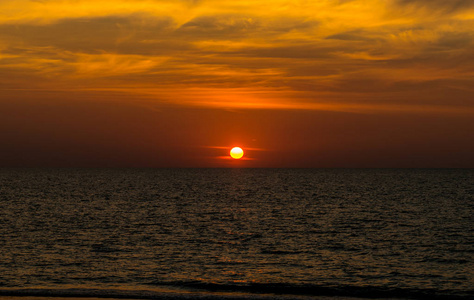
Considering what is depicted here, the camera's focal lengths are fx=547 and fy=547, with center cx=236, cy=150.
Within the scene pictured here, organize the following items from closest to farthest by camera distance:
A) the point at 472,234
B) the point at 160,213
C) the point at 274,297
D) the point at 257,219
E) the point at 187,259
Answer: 1. the point at 274,297
2. the point at 187,259
3. the point at 472,234
4. the point at 257,219
5. the point at 160,213

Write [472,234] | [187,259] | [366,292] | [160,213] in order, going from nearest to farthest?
[366,292] → [187,259] → [472,234] → [160,213]

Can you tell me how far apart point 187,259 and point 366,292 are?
13.1 meters

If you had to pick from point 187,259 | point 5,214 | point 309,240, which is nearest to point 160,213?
point 5,214

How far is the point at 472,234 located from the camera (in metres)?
51.1

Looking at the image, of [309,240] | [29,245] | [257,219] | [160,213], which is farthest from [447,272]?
[160,213]

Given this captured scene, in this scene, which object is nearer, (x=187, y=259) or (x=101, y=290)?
(x=101, y=290)

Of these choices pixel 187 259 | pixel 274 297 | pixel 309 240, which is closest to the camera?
pixel 274 297

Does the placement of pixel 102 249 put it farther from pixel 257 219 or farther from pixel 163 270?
pixel 257 219

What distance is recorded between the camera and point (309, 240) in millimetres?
46094

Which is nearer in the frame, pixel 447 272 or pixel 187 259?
pixel 447 272

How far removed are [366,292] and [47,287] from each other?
1582 centimetres

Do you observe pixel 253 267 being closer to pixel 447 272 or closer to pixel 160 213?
pixel 447 272

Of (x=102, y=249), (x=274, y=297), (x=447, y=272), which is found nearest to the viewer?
(x=274, y=297)

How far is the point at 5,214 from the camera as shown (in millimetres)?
69188
